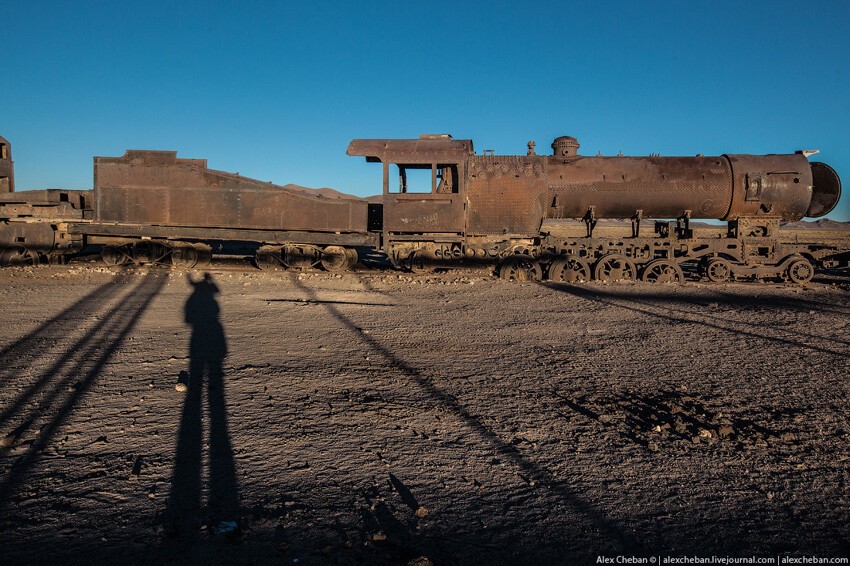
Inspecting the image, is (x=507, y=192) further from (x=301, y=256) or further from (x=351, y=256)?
(x=301, y=256)

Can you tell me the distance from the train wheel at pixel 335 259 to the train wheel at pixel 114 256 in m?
5.45

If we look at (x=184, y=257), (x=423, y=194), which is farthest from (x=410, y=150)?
(x=184, y=257)

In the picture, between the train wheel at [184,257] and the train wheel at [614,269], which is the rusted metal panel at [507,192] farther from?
the train wheel at [184,257]

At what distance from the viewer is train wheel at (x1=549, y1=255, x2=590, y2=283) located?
13.5m

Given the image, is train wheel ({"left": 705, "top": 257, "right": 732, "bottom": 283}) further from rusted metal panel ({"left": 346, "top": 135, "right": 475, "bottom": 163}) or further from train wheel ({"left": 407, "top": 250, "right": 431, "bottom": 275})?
train wheel ({"left": 407, "top": 250, "right": 431, "bottom": 275})

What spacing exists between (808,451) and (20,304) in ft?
36.0

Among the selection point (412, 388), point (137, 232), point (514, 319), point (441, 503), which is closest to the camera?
point (441, 503)

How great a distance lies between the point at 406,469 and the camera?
346 cm

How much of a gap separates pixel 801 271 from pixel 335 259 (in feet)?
40.6

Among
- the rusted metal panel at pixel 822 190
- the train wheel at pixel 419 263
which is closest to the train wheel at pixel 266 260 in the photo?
the train wheel at pixel 419 263

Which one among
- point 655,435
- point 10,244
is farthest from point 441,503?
point 10,244

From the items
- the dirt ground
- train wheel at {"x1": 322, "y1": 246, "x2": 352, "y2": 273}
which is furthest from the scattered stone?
train wheel at {"x1": 322, "y1": 246, "x2": 352, "y2": 273}

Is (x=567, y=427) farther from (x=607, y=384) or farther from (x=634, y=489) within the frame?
(x=607, y=384)

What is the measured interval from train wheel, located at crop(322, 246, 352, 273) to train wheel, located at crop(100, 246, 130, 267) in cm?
545
